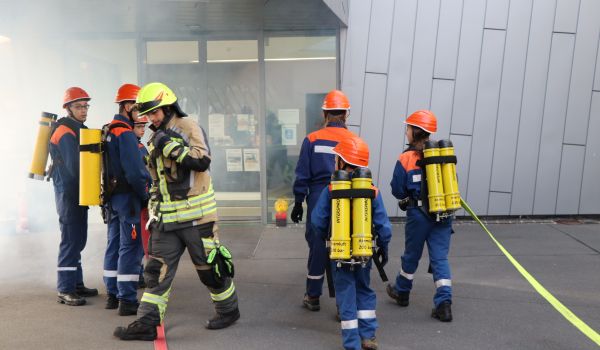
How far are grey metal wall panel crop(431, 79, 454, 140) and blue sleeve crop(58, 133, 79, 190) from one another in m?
4.84

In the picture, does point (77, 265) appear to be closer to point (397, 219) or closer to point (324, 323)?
point (324, 323)

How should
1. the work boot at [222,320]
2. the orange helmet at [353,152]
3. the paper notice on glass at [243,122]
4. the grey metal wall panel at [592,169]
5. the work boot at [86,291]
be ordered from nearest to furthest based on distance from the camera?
1. the orange helmet at [353,152]
2. the work boot at [222,320]
3. the work boot at [86,291]
4. the grey metal wall panel at [592,169]
5. the paper notice on glass at [243,122]

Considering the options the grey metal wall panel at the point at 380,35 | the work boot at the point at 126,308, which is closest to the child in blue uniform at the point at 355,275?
the work boot at the point at 126,308

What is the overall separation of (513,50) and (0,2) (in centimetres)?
622

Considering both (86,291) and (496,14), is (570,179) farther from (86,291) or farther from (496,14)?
(86,291)

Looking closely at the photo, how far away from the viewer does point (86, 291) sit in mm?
5098

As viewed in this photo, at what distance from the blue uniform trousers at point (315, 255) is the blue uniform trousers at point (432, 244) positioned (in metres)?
0.69

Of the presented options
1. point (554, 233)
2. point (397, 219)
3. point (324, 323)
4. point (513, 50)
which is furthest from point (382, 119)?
point (324, 323)

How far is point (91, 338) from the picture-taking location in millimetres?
4109

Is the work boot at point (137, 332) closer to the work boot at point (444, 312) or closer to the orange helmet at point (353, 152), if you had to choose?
the orange helmet at point (353, 152)

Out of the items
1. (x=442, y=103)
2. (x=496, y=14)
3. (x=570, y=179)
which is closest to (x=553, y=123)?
(x=570, y=179)

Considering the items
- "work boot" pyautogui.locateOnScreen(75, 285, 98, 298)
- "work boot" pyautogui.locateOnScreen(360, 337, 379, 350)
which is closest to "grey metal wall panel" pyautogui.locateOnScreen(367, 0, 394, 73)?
"work boot" pyautogui.locateOnScreen(75, 285, 98, 298)

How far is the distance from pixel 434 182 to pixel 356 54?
3.89 m

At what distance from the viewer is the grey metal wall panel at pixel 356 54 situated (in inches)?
305
